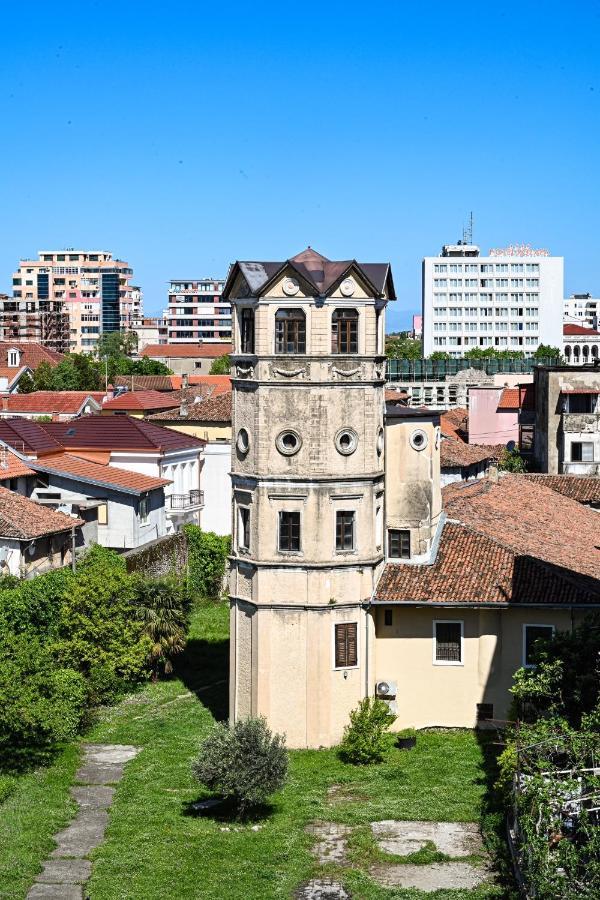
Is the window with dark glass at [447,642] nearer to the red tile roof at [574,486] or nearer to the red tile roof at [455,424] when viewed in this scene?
the red tile roof at [574,486]

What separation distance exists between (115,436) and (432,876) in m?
40.3

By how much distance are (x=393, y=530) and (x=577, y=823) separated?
636 inches

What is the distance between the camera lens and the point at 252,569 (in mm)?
39906

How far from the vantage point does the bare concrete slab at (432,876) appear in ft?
96.7

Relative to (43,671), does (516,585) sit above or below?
above

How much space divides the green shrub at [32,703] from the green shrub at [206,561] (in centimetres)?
2184

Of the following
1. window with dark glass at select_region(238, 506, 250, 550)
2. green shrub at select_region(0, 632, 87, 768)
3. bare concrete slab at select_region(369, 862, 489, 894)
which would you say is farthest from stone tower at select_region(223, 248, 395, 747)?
bare concrete slab at select_region(369, 862, 489, 894)

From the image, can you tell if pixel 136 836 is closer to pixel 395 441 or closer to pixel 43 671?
pixel 43 671

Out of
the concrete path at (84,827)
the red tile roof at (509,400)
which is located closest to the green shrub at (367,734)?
the concrete path at (84,827)

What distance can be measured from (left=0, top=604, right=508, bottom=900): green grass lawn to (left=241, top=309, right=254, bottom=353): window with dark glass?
1200 cm

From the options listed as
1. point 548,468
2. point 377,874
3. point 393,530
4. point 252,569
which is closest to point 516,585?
point 393,530

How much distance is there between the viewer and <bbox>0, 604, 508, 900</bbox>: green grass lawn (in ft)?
97.6

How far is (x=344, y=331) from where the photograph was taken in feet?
130

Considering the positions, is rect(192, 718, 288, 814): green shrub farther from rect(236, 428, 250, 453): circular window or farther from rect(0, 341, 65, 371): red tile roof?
rect(0, 341, 65, 371): red tile roof
